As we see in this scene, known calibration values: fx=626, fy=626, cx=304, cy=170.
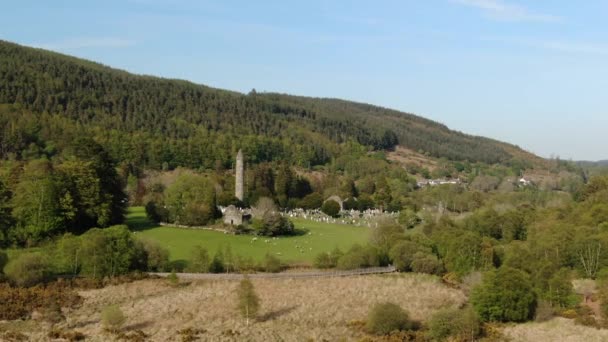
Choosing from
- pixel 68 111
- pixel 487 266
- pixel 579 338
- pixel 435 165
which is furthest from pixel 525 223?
pixel 435 165

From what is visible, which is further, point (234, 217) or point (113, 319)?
point (234, 217)

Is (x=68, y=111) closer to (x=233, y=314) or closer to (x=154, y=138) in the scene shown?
(x=154, y=138)

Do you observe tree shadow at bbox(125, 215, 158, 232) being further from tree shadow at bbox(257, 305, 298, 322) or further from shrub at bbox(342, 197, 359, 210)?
shrub at bbox(342, 197, 359, 210)

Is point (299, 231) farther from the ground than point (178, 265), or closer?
farther from the ground

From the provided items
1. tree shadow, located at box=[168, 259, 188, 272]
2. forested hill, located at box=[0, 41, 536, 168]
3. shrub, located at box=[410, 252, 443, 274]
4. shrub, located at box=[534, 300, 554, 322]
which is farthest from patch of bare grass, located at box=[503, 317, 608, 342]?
forested hill, located at box=[0, 41, 536, 168]

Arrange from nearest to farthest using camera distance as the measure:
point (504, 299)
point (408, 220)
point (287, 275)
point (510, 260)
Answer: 1. point (504, 299)
2. point (287, 275)
3. point (510, 260)
4. point (408, 220)

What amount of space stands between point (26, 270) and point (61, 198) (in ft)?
50.4

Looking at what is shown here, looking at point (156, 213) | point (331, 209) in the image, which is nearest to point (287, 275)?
point (156, 213)

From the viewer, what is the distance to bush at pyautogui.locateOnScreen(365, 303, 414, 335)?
33.8m

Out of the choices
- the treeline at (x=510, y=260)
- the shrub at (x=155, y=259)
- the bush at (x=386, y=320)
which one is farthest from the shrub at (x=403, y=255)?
the shrub at (x=155, y=259)

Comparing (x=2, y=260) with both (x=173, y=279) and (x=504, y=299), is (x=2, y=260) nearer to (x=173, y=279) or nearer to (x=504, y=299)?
(x=173, y=279)

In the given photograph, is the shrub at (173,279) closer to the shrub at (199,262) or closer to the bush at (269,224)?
the shrub at (199,262)

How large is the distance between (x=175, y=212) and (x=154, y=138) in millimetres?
49911

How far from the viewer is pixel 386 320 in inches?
1331
